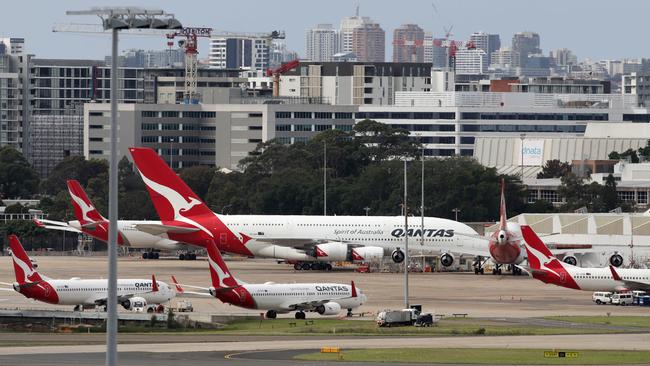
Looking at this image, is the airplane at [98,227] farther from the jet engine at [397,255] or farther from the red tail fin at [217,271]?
the red tail fin at [217,271]

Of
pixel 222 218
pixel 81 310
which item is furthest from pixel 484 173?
pixel 81 310

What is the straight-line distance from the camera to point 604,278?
10875cm

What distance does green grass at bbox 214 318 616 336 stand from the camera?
8538 centimetres

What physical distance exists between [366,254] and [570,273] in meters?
31.2

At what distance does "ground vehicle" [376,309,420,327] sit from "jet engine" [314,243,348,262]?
156 feet

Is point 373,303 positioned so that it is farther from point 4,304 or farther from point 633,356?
point 633,356

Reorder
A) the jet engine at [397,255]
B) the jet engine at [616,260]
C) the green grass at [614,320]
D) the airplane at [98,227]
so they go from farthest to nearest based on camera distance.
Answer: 1. the jet engine at [397,255]
2. the airplane at [98,227]
3. the jet engine at [616,260]
4. the green grass at [614,320]

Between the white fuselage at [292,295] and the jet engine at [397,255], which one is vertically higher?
the jet engine at [397,255]

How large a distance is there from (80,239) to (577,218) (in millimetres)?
53664

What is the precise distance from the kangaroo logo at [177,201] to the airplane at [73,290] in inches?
1369

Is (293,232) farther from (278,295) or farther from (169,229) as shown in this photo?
(278,295)


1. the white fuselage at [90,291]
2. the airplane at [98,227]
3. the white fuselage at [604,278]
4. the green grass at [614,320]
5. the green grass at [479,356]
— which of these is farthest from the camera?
the airplane at [98,227]

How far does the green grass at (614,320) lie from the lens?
91125 mm

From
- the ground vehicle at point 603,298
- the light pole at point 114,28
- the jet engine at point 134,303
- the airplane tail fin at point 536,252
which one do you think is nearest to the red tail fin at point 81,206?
the jet engine at point 134,303
